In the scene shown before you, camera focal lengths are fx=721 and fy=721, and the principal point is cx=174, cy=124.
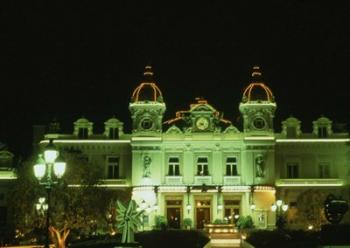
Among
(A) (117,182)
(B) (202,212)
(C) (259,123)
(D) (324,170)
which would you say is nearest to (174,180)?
(B) (202,212)

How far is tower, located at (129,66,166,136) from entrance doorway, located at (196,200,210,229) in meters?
7.35

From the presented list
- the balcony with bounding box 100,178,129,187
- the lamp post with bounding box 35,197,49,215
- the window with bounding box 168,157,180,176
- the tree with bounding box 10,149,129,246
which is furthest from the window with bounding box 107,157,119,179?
the lamp post with bounding box 35,197,49,215

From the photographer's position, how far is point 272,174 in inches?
2485

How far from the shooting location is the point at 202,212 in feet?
210

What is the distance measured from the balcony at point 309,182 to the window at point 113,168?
1453 cm

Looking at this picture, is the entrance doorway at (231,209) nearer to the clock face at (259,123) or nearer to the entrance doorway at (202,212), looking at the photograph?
the entrance doorway at (202,212)

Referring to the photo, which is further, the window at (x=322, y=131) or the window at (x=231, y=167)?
the window at (x=322, y=131)

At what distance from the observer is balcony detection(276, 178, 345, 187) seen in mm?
64250

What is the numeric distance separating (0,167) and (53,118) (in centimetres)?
655

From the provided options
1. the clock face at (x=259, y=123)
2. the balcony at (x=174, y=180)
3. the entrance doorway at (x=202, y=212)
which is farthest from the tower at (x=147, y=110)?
the clock face at (x=259, y=123)

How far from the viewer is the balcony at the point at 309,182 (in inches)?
Answer: 2530

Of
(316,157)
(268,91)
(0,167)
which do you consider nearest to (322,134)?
(316,157)

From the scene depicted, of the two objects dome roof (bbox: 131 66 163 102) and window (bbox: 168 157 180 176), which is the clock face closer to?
window (bbox: 168 157 180 176)

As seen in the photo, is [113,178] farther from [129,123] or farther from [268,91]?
[268,91]
